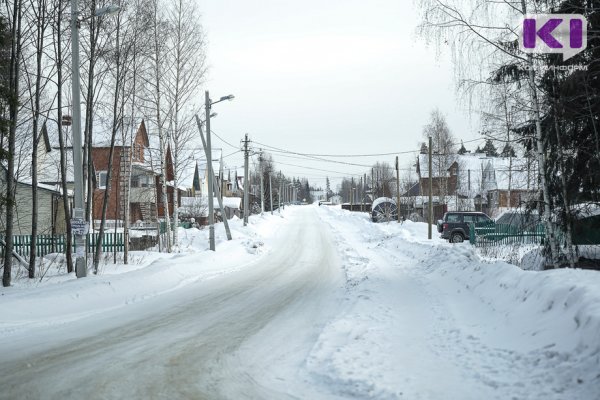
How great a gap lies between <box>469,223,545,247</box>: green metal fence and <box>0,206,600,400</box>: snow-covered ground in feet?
43.8

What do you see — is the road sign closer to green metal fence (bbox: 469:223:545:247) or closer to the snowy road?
the snowy road

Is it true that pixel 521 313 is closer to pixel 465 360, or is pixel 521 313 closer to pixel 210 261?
pixel 465 360

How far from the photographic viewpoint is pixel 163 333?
24.4 feet

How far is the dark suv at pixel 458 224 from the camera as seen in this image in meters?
29.8

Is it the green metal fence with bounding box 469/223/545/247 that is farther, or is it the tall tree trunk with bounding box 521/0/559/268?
the green metal fence with bounding box 469/223/545/247

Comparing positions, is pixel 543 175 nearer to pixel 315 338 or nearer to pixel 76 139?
pixel 315 338

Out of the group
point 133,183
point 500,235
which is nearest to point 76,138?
point 500,235

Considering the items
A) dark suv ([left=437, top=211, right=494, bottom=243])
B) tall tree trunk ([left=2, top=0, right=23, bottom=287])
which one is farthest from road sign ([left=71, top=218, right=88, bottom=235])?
dark suv ([left=437, top=211, right=494, bottom=243])

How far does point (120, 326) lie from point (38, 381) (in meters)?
2.82

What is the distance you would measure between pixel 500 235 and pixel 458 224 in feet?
14.7

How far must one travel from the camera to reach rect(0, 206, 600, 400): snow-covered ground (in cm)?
476

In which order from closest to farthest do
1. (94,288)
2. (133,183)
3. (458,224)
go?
(94,288) → (458,224) → (133,183)

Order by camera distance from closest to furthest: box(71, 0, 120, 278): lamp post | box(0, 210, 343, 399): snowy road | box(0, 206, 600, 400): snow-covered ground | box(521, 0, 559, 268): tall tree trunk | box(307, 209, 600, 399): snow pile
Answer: box(307, 209, 600, 399): snow pile
box(0, 206, 600, 400): snow-covered ground
box(0, 210, 343, 399): snowy road
box(71, 0, 120, 278): lamp post
box(521, 0, 559, 268): tall tree trunk

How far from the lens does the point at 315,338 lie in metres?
6.98
